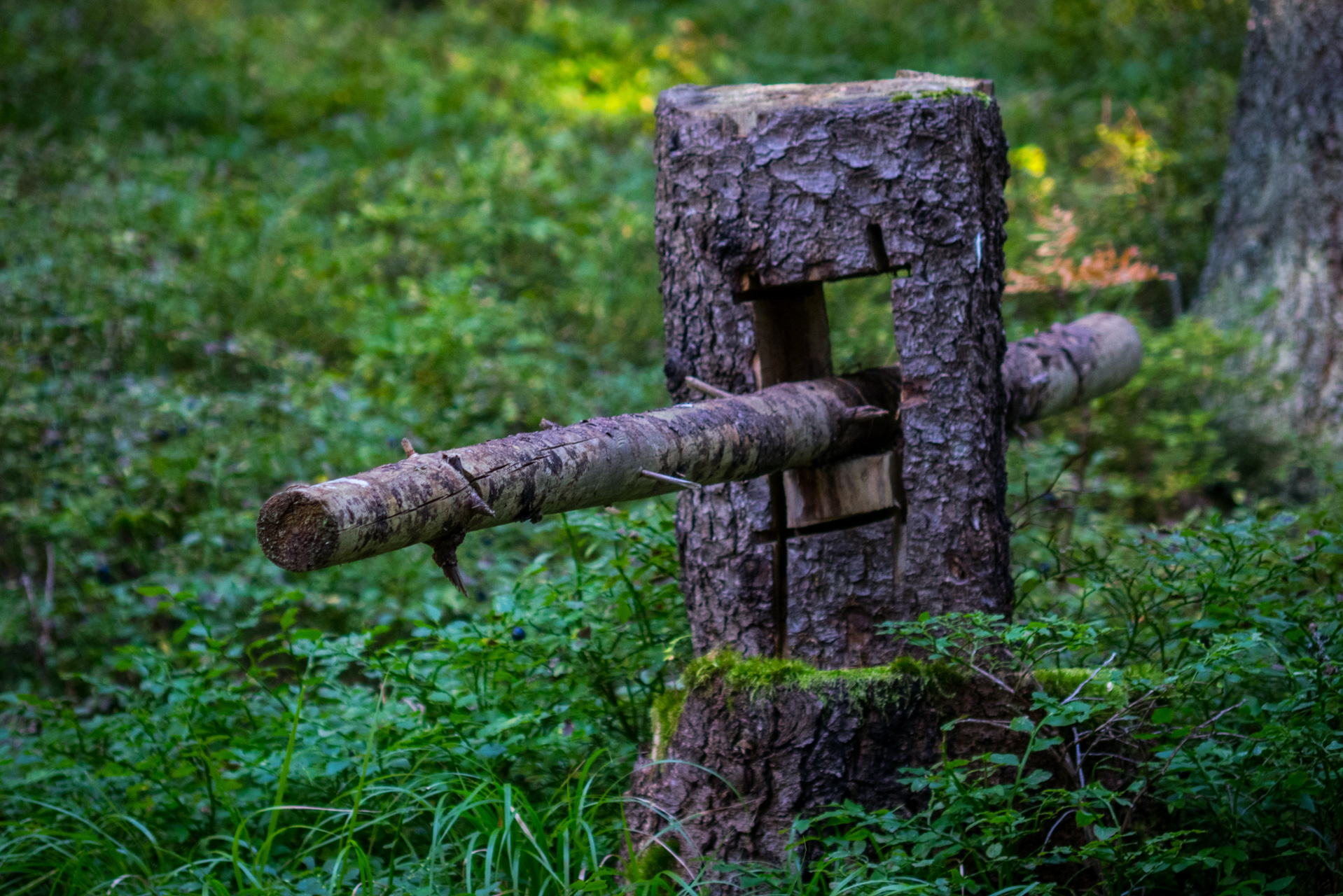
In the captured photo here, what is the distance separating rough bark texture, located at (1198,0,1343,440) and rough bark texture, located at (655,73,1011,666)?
300 centimetres

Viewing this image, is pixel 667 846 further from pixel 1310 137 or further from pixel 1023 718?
pixel 1310 137

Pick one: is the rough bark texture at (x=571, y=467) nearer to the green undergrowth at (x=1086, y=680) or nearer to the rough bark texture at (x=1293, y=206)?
the green undergrowth at (x=1086, y=680)

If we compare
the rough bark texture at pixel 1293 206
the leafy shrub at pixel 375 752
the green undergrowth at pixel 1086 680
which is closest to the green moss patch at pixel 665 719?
the leafy shrub at pixel 375 752

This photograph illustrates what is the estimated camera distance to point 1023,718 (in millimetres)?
1865

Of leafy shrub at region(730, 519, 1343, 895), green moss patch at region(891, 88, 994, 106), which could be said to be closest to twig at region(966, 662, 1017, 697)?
leafy shrub at region(730, 519, 1343, 895)

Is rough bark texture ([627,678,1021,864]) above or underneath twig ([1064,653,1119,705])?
underneath

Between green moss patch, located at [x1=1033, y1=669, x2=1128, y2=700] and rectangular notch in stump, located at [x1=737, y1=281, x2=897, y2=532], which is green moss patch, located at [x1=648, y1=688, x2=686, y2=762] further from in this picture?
green moss patch, located at [x1=1033, y1=669, x2=1128, y2=700]

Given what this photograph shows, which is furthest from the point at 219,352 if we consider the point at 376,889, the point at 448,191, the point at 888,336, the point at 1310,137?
the point at 1310,137

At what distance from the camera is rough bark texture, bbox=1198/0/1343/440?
4.48 metres

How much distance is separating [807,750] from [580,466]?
2.64ft

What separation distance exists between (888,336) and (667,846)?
2.99 m

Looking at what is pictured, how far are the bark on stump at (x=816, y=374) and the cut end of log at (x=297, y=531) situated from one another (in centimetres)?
100

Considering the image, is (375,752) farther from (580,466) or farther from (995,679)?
(995,679)

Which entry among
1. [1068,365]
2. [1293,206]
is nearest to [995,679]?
[1068,365]
